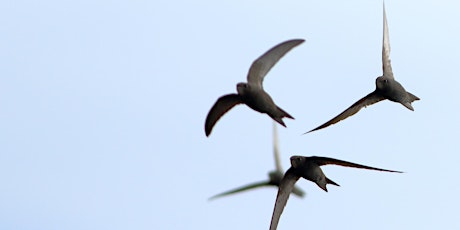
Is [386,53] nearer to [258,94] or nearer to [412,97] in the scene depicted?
[412,97]

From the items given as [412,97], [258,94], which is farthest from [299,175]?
[412,97]

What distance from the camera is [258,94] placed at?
396 inches

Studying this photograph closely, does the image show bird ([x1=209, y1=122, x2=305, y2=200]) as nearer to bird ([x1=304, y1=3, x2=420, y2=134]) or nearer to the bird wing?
the bird wing

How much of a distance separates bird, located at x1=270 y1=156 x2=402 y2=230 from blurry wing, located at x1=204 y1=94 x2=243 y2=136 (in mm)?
1531

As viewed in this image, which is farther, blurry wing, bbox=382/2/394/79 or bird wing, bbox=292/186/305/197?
blurry wing, bbox=382/2/394/79

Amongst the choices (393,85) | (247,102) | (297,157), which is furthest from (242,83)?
(393,85)

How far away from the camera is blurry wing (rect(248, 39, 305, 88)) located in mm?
10055

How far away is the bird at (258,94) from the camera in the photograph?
10047 mm

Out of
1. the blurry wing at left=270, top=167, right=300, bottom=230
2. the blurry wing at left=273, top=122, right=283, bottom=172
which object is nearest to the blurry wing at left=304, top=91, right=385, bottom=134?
the blurry wing at left=273, top=122, right=283, bottom=172

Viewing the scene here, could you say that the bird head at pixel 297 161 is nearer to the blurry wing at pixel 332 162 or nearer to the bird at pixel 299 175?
the bird at pixel 299 175

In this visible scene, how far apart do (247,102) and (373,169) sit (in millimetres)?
1944

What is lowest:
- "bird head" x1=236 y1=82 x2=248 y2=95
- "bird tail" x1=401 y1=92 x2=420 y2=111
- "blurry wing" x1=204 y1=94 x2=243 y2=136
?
"bird tail" x1=401 y1=92 x2=420 y2=111

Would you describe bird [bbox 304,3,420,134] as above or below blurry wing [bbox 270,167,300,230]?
above

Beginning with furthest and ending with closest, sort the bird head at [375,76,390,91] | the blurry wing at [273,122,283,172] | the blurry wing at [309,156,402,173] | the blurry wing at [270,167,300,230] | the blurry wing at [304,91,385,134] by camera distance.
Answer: the bird head at [375,76,390,91]
the blurry wing at [304,91,385,134]
the blurry wing at [273,122,283,172]
the blurry wing at [270,167,300,230]
the blurry wing at [309,156,402,173]
